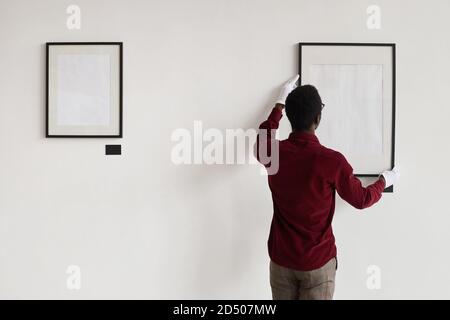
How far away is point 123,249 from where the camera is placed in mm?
1624

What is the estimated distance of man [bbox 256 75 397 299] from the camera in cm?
117

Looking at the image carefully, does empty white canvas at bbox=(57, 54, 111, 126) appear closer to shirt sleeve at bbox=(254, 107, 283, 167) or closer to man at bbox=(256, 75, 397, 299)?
shirt sleeve at bbox=(254, 107, 283, 167)

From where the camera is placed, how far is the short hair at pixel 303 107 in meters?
1.19

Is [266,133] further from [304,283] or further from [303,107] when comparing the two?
[304,283]

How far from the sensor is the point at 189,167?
1607 millimetres

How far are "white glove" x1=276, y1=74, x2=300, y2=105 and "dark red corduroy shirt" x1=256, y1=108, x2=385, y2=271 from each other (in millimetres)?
334

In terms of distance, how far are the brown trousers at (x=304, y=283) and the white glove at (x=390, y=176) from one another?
447 mm

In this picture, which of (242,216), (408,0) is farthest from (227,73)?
(408,0)

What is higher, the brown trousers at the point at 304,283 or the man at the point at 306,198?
the man at the point at 306,198

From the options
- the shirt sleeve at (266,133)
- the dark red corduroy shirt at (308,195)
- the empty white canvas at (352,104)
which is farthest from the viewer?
the empty white canvas at (352,104)

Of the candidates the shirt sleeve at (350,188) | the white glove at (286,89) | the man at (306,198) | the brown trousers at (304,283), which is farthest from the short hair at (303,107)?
the brown trousers at (304,283)

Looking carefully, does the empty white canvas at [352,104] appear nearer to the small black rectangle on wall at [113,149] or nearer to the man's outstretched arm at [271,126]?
the man's outstretched arm at [271,126]

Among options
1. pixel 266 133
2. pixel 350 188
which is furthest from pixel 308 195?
pixel 266 133

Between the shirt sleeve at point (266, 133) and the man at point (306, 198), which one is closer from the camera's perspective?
the man at point (306, 198)
